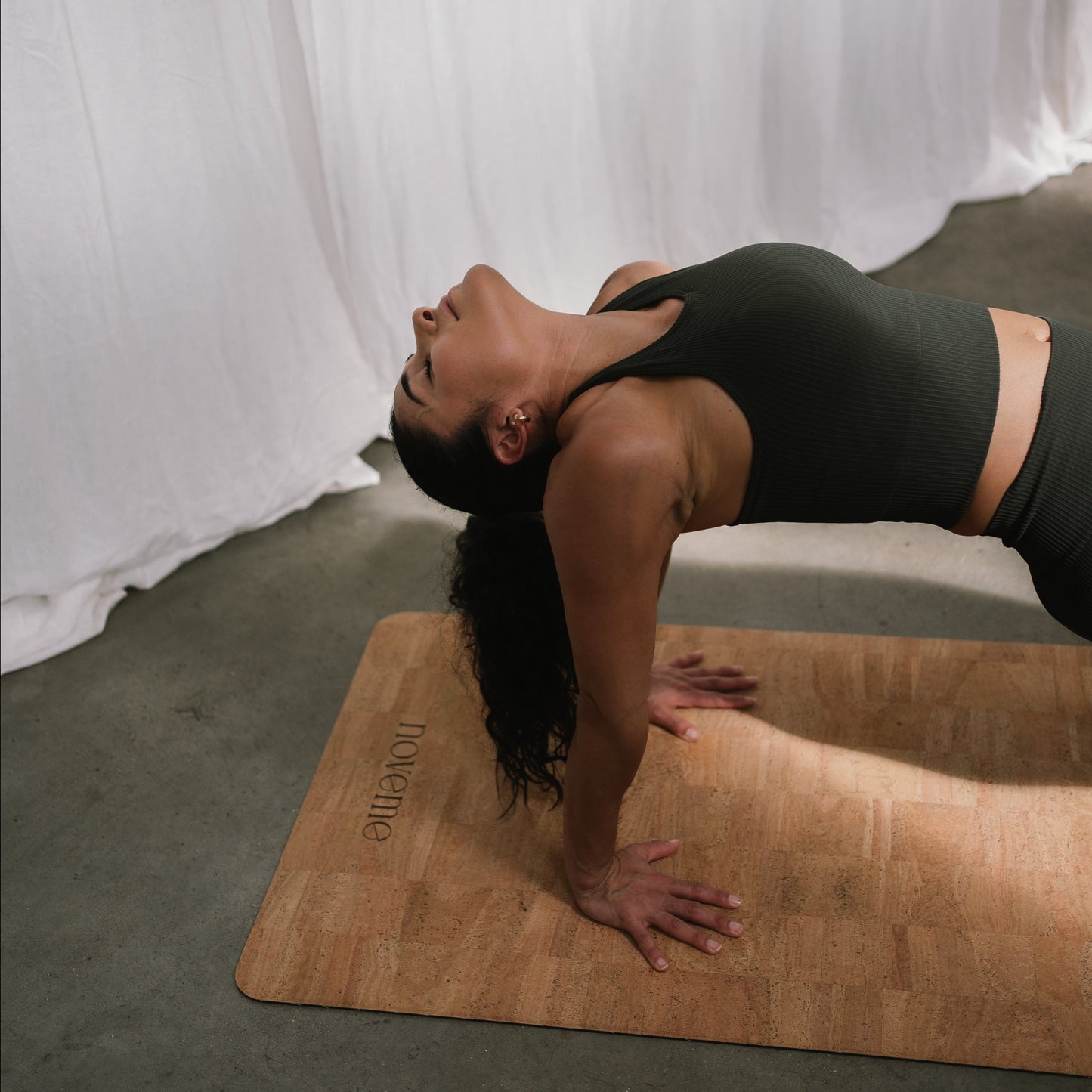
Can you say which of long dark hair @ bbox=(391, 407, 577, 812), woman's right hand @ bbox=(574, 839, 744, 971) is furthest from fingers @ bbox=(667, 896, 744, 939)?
long dark hair @ bbox=(391, 407, 577, 812)

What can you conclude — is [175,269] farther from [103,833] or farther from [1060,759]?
[1060,759]

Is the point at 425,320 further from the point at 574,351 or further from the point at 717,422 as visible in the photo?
the point at 717,422

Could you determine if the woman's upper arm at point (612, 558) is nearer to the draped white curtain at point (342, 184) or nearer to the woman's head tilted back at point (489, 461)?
the woman's head tilted back at point (489, 461)

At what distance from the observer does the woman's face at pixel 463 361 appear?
1662 millimetres

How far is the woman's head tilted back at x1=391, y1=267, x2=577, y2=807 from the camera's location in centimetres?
167

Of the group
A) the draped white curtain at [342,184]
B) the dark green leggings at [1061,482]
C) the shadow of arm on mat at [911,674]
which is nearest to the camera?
the dark green leggings at [1061,482]

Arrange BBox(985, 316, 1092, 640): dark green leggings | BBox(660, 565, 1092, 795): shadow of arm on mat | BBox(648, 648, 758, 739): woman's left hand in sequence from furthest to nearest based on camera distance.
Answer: BBox(648, 648, 758, 739): woman's left hand, BBox(660, 565, 1092, 795): shadow of arm on mat, BBox(985, 316, 1092, 640): dark green leggings

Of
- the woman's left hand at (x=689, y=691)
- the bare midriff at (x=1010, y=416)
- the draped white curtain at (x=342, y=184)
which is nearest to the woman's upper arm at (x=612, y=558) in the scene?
the bare midriff at (x=1010, y=416)

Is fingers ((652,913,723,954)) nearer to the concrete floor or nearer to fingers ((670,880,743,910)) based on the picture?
fingers ((670,880,743,910))

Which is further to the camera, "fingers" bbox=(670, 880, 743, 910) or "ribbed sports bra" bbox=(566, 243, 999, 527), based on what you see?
"fingers" bbox=(670, 880, 743, 910)

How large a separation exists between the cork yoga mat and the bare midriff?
0.61 metres

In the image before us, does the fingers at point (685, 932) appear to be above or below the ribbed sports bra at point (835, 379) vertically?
below

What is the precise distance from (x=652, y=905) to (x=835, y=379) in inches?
36.2

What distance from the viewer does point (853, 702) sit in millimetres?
2262
